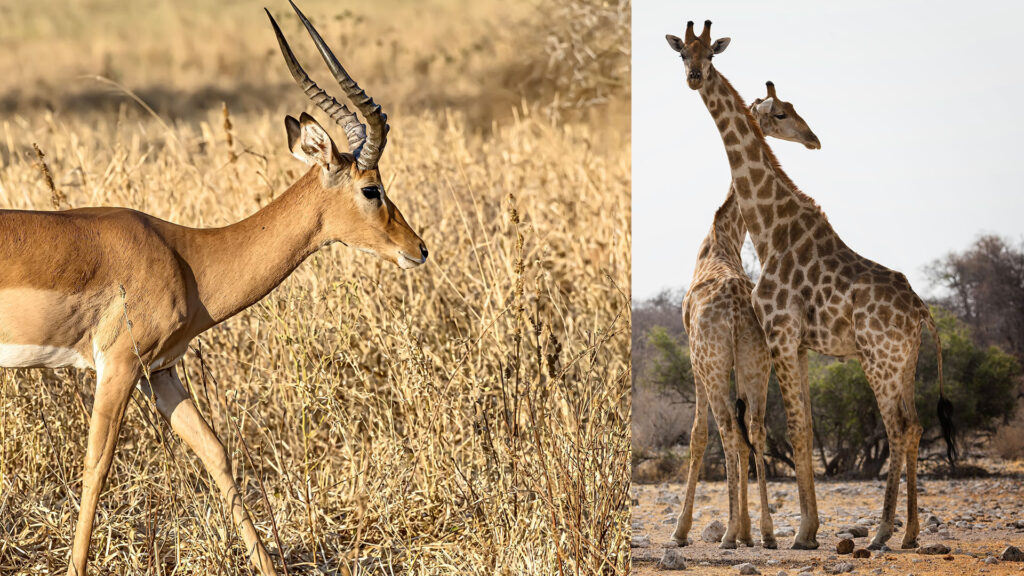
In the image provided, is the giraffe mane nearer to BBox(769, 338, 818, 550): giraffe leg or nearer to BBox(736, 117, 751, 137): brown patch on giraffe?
BBox(736, 117, 751, 137): brown patch on giraffe

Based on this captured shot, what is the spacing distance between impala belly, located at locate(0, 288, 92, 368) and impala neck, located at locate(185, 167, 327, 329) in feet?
1.17

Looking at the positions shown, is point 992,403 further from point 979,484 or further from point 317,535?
point 317,535

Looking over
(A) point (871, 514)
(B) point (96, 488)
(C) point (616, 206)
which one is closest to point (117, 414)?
(B) point (96, 488)

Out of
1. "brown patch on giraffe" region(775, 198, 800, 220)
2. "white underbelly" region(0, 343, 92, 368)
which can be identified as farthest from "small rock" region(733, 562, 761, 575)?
"white underbelly" region(0, 343, 92, 368)

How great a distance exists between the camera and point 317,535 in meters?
3.51

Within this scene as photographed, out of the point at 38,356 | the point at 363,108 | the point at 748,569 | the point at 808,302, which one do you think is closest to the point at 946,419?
the point at 808,302

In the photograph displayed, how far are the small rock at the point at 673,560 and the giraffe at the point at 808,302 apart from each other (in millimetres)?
392

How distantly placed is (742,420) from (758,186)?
0.76m

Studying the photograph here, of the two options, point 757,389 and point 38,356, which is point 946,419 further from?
point 38,356

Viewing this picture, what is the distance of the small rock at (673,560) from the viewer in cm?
339

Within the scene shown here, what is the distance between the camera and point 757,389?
3295 mm

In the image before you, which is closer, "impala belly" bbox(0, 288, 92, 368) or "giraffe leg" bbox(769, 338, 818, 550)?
"impala belly" bbox(0, 288, 92, 368)

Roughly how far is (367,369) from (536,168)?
2.46 m

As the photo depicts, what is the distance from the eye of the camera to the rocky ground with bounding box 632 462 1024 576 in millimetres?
3150
